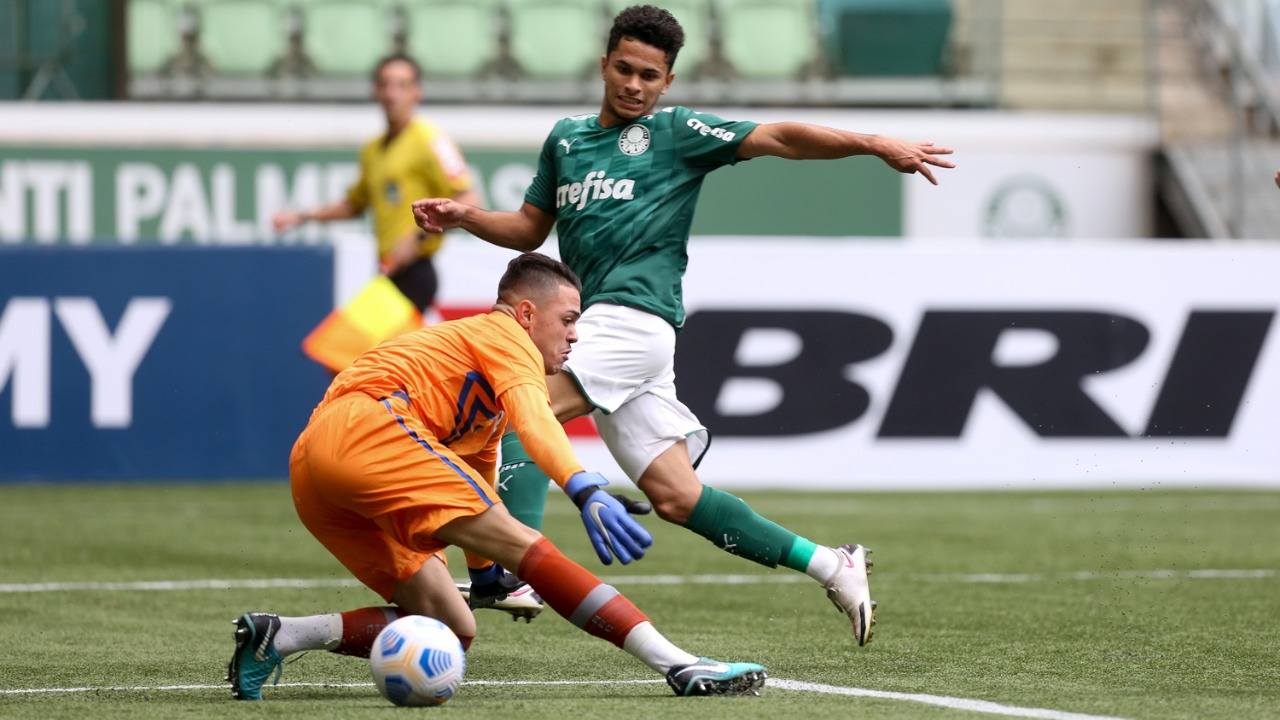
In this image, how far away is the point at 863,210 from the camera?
16.9 metres

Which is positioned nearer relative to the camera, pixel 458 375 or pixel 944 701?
pixel 944 701

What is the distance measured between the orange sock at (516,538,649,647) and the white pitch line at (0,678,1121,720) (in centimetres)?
49

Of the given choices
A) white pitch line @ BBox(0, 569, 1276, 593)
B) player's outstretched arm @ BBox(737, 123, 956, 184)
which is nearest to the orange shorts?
player's outstretched arm @ BBox(737, 123, 956, 184)

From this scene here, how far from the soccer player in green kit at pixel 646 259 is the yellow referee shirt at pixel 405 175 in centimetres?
373

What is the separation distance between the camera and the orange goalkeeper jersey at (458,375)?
497 centimetres

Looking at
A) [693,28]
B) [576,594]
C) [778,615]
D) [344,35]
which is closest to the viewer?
[576,594]

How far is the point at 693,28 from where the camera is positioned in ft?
57.2

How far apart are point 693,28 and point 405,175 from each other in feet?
25.5

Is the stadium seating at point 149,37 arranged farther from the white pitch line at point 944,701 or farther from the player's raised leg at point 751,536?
the white pitch line at point 944,701

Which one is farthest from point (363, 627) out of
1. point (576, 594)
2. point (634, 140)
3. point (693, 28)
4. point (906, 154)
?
point (693, 28)

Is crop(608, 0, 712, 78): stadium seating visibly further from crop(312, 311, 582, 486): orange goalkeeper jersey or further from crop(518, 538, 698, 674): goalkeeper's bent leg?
crop(518, 538, 698, 674): goalkeeper's bent leg

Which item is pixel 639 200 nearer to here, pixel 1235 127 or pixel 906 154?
pixel 906 154

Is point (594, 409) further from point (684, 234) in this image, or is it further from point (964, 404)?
point (964, 404)

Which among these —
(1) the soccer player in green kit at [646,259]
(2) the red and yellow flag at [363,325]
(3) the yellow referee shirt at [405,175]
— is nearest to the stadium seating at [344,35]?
(3) the yellow referee shirt at [405,175]
